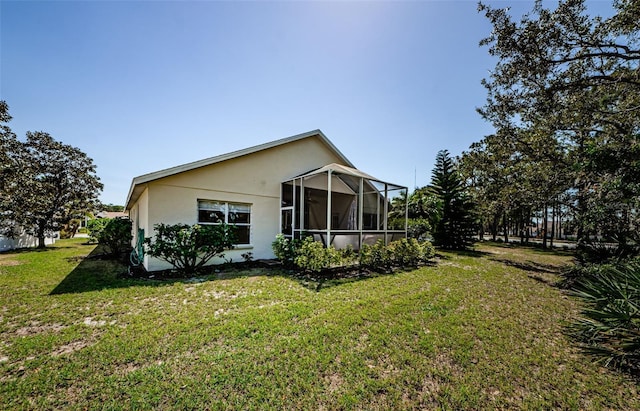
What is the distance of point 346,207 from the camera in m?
11.0

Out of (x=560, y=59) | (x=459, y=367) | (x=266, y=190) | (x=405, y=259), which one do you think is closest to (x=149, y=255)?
(x=266, y=190)

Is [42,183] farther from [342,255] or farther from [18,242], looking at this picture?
[342,255]

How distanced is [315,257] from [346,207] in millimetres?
4211

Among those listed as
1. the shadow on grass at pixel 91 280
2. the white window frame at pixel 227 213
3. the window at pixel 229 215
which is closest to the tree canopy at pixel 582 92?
the white window frame at pixel 227 213

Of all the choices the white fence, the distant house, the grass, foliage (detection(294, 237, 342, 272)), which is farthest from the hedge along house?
the distant house

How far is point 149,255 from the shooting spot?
24.0ft

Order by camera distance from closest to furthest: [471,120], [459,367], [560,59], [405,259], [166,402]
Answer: [166,402]
[459,367]
[560,59]
[405,259]
[471,120]

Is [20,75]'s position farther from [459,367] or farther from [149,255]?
[459,367]

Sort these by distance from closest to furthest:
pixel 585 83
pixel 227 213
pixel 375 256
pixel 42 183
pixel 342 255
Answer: pixel 585 83 → pixel 342 255 → pixel 375 256 → pixel 227 213 → pixel 42 183

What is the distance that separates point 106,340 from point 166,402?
190cm

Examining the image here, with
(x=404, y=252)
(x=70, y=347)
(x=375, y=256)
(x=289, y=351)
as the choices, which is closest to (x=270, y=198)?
(x=375, y=256)

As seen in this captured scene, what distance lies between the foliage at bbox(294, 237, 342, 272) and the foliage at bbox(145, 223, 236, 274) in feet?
7.86

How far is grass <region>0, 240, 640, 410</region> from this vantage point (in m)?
2.43

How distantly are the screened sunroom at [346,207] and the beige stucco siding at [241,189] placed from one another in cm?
68
